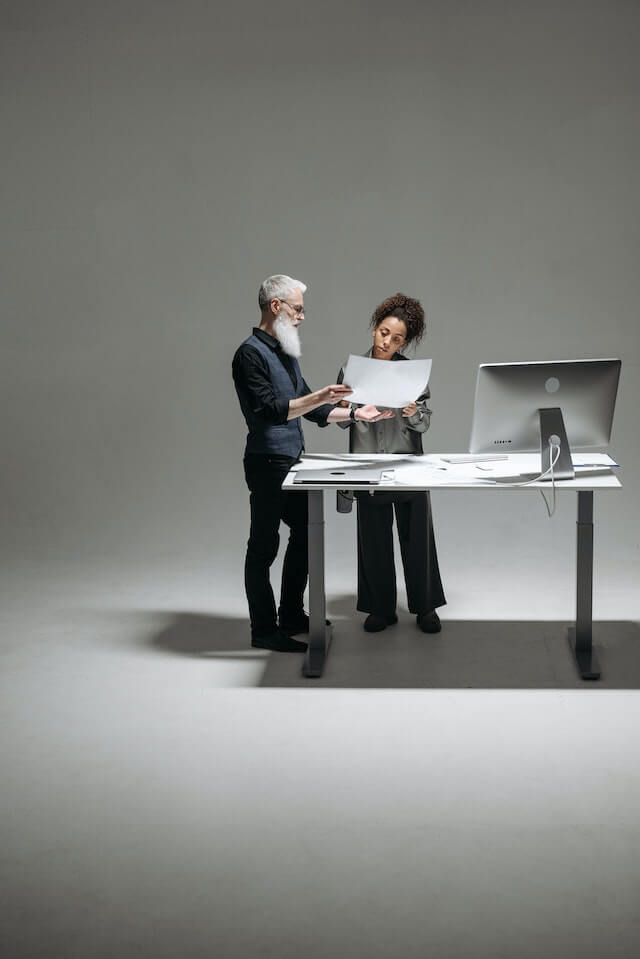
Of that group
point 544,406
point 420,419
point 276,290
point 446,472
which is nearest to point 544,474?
point 544,406

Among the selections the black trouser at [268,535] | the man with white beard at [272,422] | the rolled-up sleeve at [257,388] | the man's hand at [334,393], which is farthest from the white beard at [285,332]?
the black trouser at [268,535]

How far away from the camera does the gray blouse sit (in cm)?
519

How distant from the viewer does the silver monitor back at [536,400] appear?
4.51 meters

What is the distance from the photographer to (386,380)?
456cm

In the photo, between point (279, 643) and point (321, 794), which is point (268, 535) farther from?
point (321, 794)

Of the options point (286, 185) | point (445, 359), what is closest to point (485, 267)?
point (445, 359)

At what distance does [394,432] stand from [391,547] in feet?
1.76

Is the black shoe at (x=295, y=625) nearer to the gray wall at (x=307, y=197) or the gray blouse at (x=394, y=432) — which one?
the gray blouse at (x=394, y=432)

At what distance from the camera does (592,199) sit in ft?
24.2

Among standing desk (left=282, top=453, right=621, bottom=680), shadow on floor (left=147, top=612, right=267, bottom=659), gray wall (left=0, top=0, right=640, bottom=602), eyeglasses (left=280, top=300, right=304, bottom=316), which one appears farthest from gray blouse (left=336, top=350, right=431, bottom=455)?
gray wall (left=0, top=0, right=640, bottom=602)

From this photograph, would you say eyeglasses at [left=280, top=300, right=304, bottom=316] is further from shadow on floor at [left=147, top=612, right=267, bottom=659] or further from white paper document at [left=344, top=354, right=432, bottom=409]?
shadow on floor at [left=147, top=612, right=267, bottom=659]

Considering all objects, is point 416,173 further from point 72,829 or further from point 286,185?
point 72,829

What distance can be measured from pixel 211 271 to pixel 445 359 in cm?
164

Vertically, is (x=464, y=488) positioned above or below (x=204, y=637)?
above
